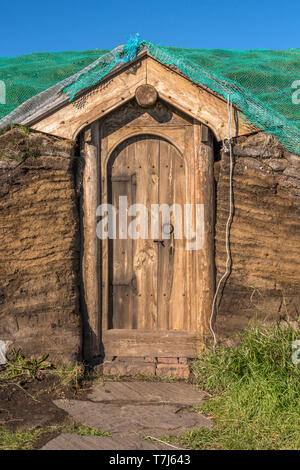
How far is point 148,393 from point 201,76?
10.9 ft

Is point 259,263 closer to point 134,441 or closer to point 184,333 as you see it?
point 184,333

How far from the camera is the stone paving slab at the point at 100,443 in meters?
3.73

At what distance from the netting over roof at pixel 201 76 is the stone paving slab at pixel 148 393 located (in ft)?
9.07

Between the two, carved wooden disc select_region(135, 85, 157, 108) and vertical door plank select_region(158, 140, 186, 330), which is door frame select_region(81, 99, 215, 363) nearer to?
vertical door plank select_region(158, 140, 186, 330)

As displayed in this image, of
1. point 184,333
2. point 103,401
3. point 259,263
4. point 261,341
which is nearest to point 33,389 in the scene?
point 103,401

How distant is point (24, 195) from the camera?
5188 mm

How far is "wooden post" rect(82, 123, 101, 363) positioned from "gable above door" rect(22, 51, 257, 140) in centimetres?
21

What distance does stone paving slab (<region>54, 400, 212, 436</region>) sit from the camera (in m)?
4.11

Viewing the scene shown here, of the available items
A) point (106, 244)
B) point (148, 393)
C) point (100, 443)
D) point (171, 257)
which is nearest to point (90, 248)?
point (106, 244)

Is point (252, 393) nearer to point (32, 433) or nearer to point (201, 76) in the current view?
point (32, 433)

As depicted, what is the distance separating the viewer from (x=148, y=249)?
18.0ft

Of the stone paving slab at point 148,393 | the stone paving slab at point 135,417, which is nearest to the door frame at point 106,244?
→ the stone paving slab at point 148,393

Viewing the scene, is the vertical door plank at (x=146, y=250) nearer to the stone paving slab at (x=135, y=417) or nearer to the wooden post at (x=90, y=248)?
the wooden post at (x=90, y=248)
